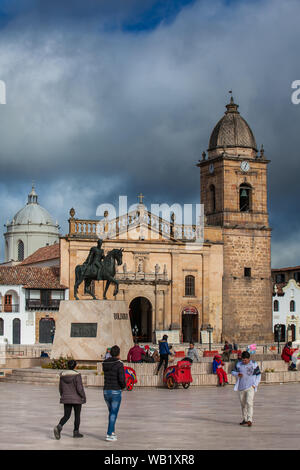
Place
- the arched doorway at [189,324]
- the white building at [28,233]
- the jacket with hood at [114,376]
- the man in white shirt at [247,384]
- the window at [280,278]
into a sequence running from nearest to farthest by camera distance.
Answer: the jacket with hood at [114,376] < the man in white shirt at [247,384] < the arched doorway at [189,324] < the window at [280,278] < the white building at [28,233]

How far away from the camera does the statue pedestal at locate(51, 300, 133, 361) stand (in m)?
26.4

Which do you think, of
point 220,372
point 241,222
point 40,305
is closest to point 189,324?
point 241,222

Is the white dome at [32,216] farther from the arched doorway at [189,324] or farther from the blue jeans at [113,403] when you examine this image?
the blue jeans at [113,403]

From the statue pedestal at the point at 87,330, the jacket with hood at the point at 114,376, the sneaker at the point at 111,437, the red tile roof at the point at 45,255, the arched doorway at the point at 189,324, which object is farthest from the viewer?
the red tile roof at the point at 45,255

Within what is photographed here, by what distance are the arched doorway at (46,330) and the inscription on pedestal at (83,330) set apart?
2930 cm

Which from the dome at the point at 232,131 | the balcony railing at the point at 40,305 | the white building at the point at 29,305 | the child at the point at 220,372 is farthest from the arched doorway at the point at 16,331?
the child at the point at 220,372

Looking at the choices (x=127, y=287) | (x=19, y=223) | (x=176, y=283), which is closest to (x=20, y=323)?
(x=127, y=287)

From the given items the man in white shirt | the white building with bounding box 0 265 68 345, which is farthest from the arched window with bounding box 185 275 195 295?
the man in white shirt

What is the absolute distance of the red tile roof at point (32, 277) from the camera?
187 ft

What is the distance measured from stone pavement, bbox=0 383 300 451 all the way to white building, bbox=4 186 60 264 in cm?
6342

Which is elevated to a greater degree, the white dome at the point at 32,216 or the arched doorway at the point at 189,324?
the white dome at the point at 32,216

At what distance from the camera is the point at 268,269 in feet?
201
